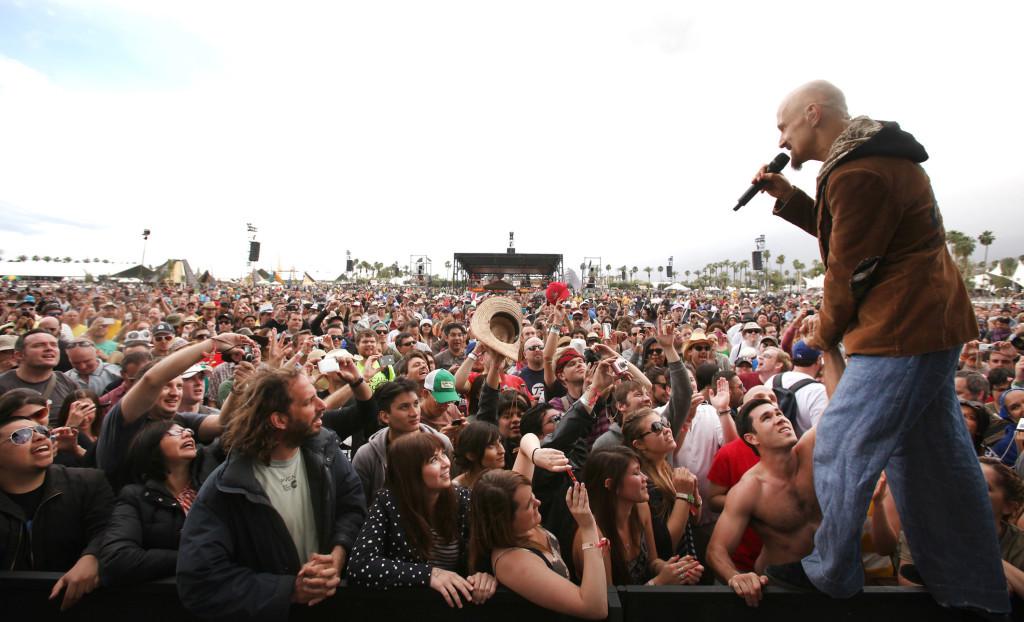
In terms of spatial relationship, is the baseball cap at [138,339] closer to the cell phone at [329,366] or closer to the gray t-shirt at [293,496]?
the cell phone at [329,366]

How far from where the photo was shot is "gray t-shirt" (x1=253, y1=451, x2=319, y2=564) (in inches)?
90.6

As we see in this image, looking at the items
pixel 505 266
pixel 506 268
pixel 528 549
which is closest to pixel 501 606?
pixel 528 549

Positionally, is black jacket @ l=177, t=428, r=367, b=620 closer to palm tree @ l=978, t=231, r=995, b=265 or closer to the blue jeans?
the blue jeans

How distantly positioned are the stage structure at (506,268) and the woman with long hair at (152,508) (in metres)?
27.1

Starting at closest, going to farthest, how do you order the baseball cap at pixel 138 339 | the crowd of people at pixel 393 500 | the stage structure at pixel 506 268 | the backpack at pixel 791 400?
the crowd of people at pixel 393 500 → the backpack at pixel 791 400 → the baseball cap at pixel 138 339 → the stage structure at pixel 506 268

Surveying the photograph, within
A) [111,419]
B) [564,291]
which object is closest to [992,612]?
[111,419]

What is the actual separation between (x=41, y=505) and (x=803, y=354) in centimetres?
557

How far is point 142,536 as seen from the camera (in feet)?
7.58

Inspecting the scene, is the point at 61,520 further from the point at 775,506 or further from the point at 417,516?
the point at 775,506

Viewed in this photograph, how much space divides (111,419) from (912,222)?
12.4ft

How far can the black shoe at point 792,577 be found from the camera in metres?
1.93

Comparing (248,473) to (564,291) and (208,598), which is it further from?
(564,291)

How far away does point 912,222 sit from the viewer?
1814mm

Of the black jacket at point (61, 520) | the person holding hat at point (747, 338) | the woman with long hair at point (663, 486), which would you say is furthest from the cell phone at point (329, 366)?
the person holding hat at point (747, 338)
